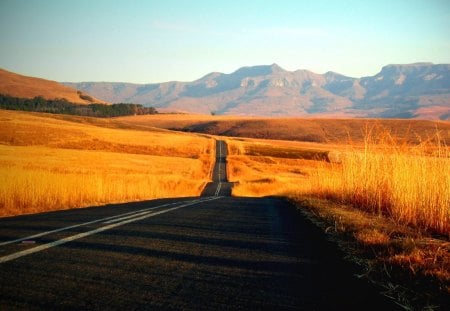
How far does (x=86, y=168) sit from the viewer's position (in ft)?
141

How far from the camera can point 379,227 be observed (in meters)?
8.14

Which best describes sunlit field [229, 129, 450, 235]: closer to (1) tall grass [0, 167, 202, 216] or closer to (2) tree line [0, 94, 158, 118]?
(1) tall grass [0, 167, 202, 216]

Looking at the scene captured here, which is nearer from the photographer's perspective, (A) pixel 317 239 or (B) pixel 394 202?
(A) pixel 317 239

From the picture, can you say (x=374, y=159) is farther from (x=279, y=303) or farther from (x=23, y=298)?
(x=23, y=298)

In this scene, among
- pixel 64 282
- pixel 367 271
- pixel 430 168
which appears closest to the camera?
pixel 64 282

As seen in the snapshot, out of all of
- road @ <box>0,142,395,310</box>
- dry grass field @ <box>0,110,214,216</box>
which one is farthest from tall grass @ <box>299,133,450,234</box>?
dry grass field @ <box>0,110,214,216</box>

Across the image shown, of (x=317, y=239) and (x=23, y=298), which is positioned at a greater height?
(x=23, y=298)

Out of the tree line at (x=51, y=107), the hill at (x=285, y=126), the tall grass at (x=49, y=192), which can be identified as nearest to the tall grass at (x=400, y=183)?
the tall grass at (x=49, y=192)

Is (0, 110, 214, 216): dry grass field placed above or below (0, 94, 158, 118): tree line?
below

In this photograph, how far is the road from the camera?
4062 mm

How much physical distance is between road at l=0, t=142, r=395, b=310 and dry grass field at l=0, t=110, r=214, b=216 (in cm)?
745

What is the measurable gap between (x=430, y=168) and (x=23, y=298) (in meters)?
8.48

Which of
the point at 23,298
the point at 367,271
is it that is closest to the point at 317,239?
the point at 367,271

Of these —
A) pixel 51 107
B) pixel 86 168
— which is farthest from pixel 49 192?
pixel 51 107
